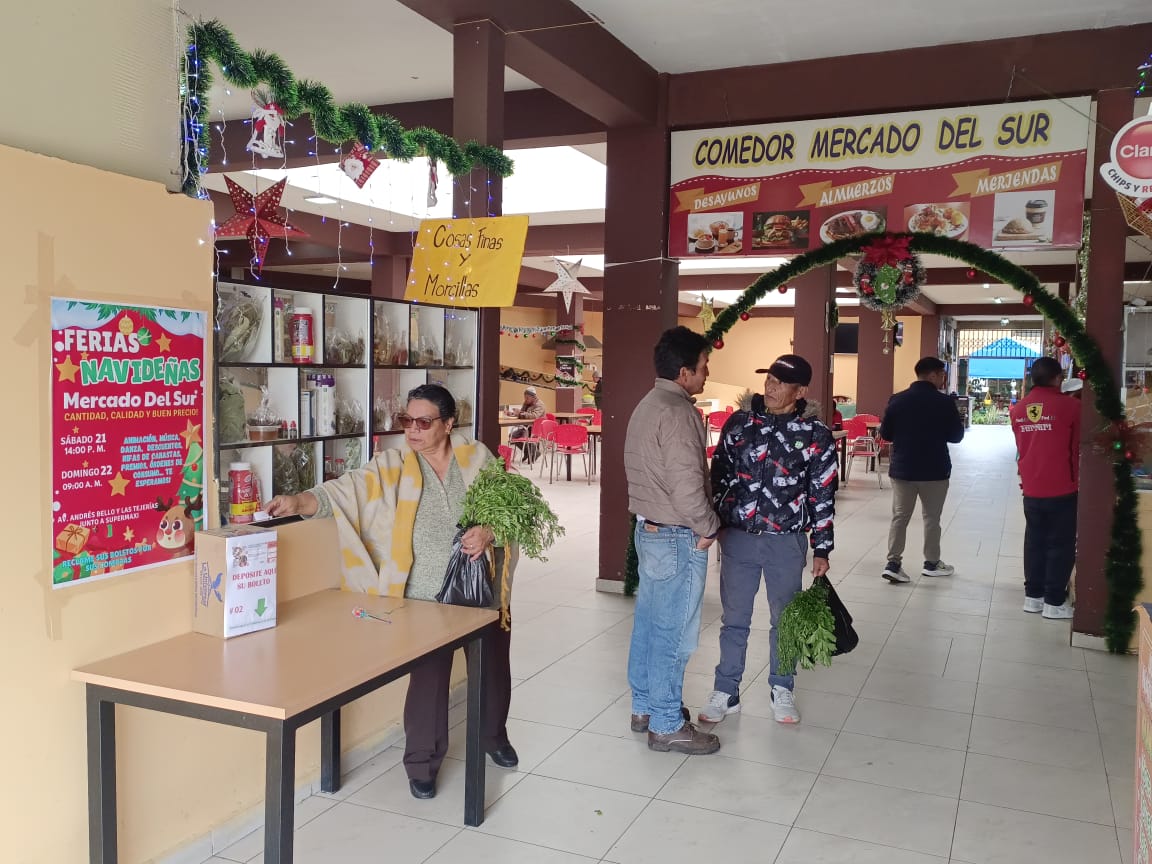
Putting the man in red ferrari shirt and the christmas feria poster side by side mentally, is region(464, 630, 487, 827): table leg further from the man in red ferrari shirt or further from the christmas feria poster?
the man in red ferrari shirt

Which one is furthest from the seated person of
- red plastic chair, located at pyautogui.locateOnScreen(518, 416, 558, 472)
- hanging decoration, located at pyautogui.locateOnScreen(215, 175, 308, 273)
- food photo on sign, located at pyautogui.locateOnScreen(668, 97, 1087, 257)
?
hanging decoration, located at pyautogui.locateOnScreen(215, 175, 308, 273)

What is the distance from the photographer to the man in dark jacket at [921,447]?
6410 mm

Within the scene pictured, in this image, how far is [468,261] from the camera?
12.7 feet

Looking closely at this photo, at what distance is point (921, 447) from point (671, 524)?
11.9 feet

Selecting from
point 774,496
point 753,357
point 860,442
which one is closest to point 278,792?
point 774,496

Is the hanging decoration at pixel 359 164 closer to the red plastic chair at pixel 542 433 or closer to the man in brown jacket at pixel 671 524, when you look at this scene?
the man in brown jacket at pixel 671 524

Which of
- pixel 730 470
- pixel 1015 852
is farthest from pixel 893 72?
pixel 1015 852

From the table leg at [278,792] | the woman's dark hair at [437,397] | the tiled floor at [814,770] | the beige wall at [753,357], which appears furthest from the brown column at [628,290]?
the beige wall at [753,357]

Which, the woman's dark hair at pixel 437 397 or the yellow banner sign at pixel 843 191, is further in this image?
the yellow banner sign at pixel 843 191

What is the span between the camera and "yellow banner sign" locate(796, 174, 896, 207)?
17.6ft

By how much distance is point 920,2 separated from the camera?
15.2 feet

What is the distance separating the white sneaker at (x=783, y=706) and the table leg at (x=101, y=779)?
254 cm

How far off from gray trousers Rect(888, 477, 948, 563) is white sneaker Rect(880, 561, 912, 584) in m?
0.03

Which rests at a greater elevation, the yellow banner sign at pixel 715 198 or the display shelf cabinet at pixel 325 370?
the yellow banner sign at pixel 715 198
